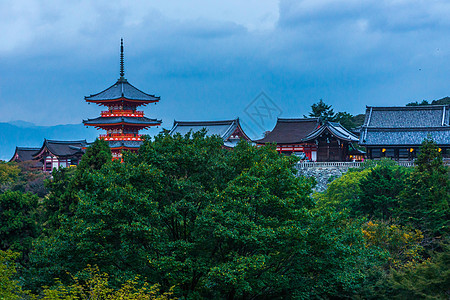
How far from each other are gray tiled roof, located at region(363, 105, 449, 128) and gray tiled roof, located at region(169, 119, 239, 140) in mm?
13624

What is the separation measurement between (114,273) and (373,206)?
17.8 meters

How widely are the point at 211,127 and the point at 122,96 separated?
10.6 metres

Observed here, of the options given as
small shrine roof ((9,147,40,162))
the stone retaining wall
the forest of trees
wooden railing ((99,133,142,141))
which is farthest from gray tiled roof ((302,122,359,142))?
small shrine roof ((9,147,40,162))

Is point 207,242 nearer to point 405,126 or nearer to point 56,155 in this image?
point 405,126

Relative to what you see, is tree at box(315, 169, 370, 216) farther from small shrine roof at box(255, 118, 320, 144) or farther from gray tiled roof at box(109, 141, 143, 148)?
gray tiled roof at box(109, 141, 143, 148)

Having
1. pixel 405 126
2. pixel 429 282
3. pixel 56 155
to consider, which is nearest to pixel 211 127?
pixel 56 155

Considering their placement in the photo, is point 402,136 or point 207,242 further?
point 402,136

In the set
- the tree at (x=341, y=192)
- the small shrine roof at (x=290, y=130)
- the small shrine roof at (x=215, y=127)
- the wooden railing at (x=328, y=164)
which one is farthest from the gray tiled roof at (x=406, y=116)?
the tree at (x=341, y=192)

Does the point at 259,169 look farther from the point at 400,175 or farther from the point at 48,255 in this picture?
the point at 400,175

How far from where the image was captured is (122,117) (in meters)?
51.0

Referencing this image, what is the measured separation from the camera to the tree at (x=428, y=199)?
26562 mm

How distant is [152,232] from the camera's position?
1706 centimetres

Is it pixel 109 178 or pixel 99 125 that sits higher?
pixel 99 125

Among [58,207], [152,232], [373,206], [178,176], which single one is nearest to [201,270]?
[152,232]
